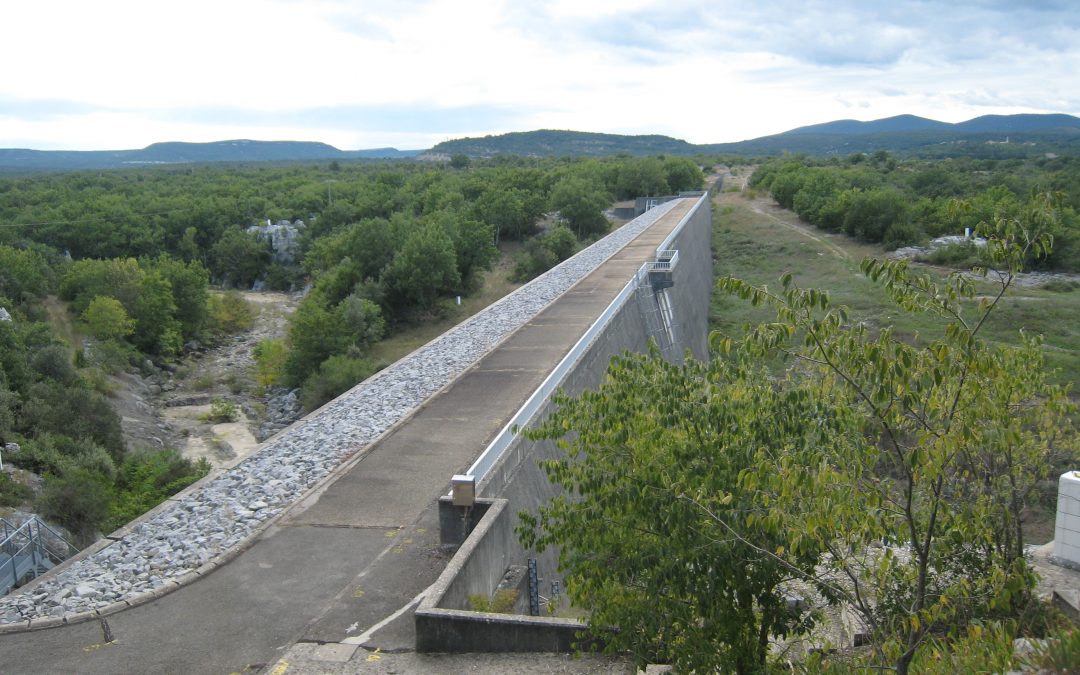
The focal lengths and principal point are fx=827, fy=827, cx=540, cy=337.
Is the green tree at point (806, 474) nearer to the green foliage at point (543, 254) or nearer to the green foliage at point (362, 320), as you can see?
the green foliage at point (362, 320)

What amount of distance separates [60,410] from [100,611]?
605 inches

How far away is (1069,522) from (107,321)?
3236 cm

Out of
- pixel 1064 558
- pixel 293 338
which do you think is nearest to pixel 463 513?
pixel 1064 558

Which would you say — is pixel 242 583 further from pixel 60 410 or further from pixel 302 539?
pixel 60 410

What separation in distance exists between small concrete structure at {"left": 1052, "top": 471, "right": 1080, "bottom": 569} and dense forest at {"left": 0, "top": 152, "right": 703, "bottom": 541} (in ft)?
47.0

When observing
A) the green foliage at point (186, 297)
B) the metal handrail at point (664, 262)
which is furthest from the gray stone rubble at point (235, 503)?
→ the green foliage at point (186, 297)

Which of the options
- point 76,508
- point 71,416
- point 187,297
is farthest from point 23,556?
point 187,297

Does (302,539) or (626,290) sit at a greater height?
(626,290)

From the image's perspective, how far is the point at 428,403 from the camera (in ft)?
44.8

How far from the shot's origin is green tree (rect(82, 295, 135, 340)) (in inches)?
1259

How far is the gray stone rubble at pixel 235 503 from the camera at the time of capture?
8055 mm

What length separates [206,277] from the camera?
41156mm

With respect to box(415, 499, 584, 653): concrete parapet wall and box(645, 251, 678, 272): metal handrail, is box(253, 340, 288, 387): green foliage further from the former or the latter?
box(415, 499, 584, 653): concrete parapet wall

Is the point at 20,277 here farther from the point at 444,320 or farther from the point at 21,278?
the point at 444,320
